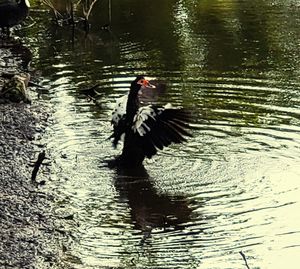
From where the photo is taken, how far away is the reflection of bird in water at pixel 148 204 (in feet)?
32.8

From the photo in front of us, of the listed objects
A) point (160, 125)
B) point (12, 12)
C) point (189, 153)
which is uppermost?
point (160, 125)

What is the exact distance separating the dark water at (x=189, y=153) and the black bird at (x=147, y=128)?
0.31 metres

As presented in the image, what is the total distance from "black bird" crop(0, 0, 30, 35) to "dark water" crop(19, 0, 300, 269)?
2.67 ft

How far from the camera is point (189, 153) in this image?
12.5 meters

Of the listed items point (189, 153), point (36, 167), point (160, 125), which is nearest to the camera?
point (36, 167)

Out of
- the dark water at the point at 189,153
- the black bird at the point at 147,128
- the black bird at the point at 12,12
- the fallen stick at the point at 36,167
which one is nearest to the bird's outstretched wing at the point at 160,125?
the black bird at the point at 147,128

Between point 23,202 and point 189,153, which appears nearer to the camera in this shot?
point 23,202

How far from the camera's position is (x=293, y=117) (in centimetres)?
1438

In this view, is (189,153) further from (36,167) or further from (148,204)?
(36,167)

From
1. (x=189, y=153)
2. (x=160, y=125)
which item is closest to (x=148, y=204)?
(x=160, y=125)

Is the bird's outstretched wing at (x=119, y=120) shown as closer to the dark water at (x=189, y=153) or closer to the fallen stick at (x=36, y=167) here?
the dark water at (x=189, y=153)

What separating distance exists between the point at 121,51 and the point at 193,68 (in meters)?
3.18

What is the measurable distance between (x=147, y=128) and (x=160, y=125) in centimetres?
21

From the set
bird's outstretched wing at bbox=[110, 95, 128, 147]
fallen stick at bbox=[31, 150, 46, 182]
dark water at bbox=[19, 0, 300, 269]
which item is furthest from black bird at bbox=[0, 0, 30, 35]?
fallen stick at bbox=[31, 150, 46, 182]
